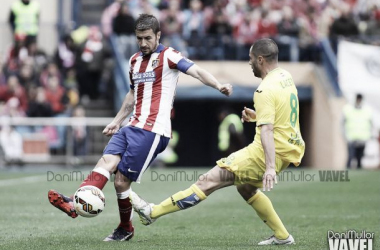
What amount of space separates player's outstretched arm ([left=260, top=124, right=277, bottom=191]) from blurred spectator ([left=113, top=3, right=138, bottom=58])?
17.3 m

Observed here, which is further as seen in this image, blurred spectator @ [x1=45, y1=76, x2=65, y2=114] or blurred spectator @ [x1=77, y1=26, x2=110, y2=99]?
blurred spectator @ [x1=77, y1=26, x2=110, y2=99]

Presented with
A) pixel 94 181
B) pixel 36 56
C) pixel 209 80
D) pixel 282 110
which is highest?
pixel 209 80

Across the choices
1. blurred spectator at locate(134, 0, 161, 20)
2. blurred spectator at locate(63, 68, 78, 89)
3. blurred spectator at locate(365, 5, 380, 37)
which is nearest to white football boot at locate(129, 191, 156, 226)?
blurred spectator at locate(63, 68, 78, 89)

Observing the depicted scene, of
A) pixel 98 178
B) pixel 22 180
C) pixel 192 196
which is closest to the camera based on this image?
pixel 192 196

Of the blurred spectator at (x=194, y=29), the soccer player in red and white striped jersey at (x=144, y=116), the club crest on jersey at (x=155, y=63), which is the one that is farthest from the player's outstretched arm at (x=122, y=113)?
the blurred spectator at (x=194, y=29)

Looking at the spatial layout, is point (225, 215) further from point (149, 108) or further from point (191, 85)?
point (191, 85)

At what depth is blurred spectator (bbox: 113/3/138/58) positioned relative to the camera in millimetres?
25688

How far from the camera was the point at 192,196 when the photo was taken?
9.06 meters

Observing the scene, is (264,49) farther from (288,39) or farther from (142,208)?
(288,39)

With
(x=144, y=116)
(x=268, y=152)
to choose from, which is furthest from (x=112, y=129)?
(x=268, y=152)

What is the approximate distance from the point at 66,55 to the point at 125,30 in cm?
174

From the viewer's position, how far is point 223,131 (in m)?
24.1

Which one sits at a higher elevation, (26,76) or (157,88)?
(157,88)

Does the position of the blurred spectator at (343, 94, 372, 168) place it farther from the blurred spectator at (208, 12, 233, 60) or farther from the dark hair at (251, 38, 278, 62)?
the dark hair at (251, 38, 278, 62)
